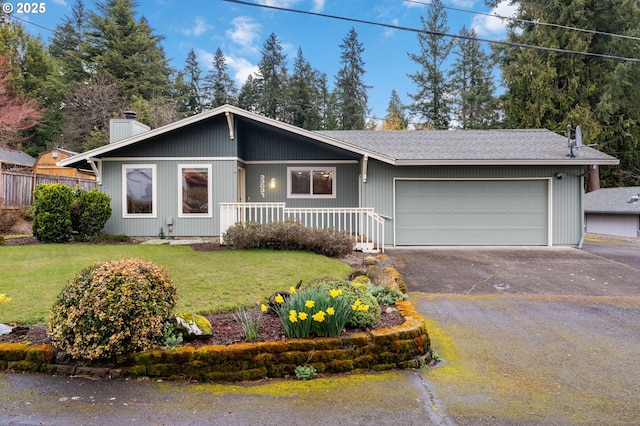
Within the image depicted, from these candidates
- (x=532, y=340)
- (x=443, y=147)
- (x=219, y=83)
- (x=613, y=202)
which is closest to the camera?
(x=532, y=340)

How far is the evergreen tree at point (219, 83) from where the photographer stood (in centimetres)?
3672

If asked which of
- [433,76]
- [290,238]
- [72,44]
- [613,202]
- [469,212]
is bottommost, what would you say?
[290,238]

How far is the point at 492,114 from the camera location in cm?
2952

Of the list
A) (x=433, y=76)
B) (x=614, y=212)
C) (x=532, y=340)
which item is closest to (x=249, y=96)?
(x=433, y=76)

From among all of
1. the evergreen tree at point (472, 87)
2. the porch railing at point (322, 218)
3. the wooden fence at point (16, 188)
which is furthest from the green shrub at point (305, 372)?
the evergreen tree at point (472, 87)

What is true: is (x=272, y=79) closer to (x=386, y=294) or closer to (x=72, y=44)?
(x=72, y=44)

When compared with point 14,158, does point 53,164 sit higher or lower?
lower

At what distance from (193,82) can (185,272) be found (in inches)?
1420

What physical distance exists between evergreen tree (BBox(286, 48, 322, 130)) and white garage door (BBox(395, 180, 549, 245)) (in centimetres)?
2446

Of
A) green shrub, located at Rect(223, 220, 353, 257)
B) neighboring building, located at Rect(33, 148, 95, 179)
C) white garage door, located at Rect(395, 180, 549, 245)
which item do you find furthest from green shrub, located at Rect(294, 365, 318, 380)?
neighboring building, located at Rect(33, 148, 95, 179)

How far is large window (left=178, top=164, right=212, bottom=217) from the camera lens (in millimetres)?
10844

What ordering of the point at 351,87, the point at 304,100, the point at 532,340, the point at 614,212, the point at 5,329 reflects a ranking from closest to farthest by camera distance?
the point at 5,329 → the point at 532,340 → the point at 614,212 → the point at 304,100 → the point at 351,87

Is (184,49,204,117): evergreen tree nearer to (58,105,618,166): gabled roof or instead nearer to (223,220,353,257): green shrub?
(58,105,618,166): gabled roof

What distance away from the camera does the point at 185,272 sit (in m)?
6.42
